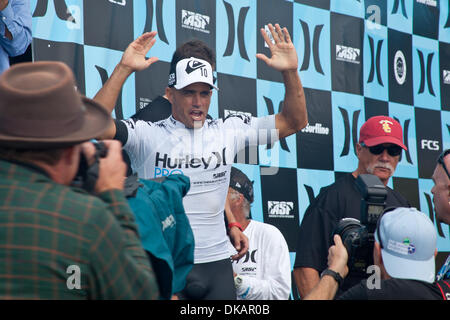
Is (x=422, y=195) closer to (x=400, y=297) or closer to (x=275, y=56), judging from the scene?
(x=275, y=56)

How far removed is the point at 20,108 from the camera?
124 centimetres

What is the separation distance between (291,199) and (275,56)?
1.23m

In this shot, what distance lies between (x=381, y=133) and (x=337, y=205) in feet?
1.89

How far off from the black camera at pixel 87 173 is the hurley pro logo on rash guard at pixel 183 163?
1.13 m

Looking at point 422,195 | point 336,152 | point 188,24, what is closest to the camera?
point 188,24

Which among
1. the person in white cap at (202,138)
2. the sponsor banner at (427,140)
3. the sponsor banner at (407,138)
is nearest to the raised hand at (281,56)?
the person in white cap at (202,138)

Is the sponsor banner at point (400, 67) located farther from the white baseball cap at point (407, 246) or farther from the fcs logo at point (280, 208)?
the white baseball cap at point (407, 246)

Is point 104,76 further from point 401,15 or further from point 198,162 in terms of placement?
point 401,15

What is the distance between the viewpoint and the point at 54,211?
1199mm

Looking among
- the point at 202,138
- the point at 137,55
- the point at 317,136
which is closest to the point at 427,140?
the point at 317,136

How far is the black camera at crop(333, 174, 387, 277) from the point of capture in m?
1.94

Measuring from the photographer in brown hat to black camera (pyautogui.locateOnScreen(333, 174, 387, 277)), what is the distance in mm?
909

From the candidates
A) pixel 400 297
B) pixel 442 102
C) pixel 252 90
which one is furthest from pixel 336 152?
pixel 400 297
